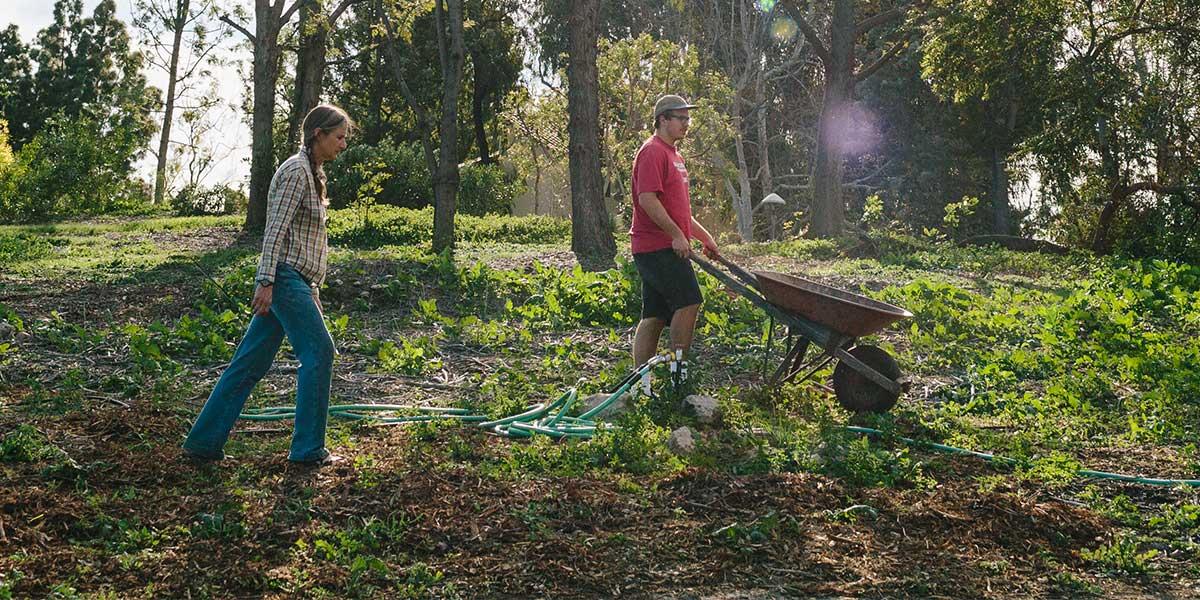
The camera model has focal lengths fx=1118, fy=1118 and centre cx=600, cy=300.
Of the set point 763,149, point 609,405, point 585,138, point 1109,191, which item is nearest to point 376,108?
point 763,149

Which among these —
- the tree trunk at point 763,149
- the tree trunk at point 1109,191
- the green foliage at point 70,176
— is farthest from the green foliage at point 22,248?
the tree trunk at point 763,149

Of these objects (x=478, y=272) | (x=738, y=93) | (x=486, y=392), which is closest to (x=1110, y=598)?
(x=486, y=392)

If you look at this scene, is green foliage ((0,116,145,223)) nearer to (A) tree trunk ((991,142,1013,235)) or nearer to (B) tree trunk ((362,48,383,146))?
(B) tree trunk ((362,48,383,146))

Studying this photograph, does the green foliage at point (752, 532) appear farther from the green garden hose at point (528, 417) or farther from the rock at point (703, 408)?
the rock at point (703, 408)

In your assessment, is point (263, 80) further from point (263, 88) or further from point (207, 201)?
point (207, 201)

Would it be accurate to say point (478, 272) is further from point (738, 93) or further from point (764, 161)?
point (764, 161)

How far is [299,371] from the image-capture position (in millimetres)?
5184

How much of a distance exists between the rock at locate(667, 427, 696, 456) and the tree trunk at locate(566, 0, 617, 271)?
1090cm

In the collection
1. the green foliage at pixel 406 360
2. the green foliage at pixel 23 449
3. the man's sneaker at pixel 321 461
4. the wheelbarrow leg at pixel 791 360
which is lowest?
the man's sneaker at pixel 321 461

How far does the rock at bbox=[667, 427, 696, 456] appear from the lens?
19.2ft

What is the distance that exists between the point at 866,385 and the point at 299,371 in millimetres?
3411

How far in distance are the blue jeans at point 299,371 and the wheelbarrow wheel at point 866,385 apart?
10.4ft

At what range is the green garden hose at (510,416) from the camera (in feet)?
20.5

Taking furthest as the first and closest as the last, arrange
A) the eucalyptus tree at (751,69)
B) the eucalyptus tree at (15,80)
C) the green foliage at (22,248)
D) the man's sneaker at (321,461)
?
the eucalyptus tree at (15,80) → the eucalyptus tree at (751,69) → the green foliage at (22,248) → the man's sneaker at (321,461)
